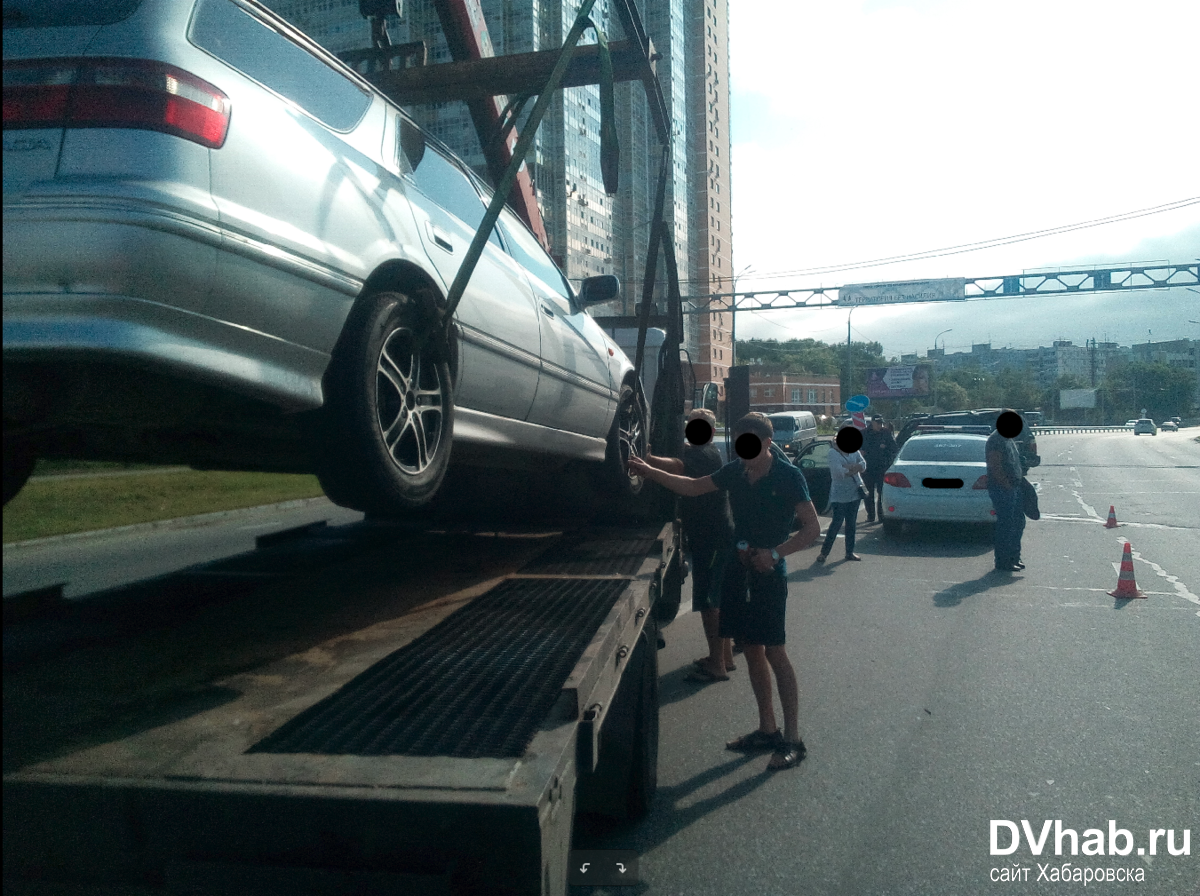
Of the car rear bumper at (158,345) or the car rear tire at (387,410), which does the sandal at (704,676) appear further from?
the car rear bumper at (158,345)

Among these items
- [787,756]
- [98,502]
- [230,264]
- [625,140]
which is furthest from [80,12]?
[625,140]

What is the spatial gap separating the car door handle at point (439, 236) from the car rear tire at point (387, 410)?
36 centimetres

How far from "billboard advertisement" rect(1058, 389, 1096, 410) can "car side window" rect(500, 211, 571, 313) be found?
1267cm

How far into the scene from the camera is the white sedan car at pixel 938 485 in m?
12.4

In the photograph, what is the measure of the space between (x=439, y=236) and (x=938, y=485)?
10517mm

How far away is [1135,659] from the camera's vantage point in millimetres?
6293

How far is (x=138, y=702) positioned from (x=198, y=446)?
0.86m

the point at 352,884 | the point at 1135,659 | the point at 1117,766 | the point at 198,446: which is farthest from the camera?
the point at 1135,659

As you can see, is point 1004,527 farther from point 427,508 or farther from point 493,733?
point 493,733

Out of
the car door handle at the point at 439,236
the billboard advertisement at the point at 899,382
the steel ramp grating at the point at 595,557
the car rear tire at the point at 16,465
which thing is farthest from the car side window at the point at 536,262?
the billboard advertisement at the point at 899,382

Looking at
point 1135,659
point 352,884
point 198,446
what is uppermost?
point 198,446

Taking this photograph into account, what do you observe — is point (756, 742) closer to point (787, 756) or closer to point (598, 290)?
point (787, 756)

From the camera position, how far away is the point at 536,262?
5227 mm

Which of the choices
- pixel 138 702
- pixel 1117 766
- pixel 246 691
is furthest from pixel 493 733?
pixel 1117 766
